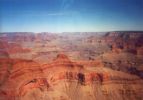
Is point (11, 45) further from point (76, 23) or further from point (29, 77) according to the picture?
point (76, 23)

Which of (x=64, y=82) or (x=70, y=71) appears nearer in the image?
(x=64, y=82)

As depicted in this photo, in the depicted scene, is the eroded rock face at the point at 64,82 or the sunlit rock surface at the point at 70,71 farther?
the sunlit rock surface at the point at 70,71

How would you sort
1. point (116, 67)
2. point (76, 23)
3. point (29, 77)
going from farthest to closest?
point (116, 67) < point (29, 77) < point (76, 23)

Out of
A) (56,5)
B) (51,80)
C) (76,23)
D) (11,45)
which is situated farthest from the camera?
(11,45)

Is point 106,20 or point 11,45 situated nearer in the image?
point 106,20

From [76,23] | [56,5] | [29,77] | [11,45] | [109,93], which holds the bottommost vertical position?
[109,93]

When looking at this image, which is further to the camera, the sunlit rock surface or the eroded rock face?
the sunlit rock surface

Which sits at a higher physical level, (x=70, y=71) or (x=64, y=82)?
(x=70, y=71)

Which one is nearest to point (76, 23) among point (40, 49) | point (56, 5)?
point (56, 5)
